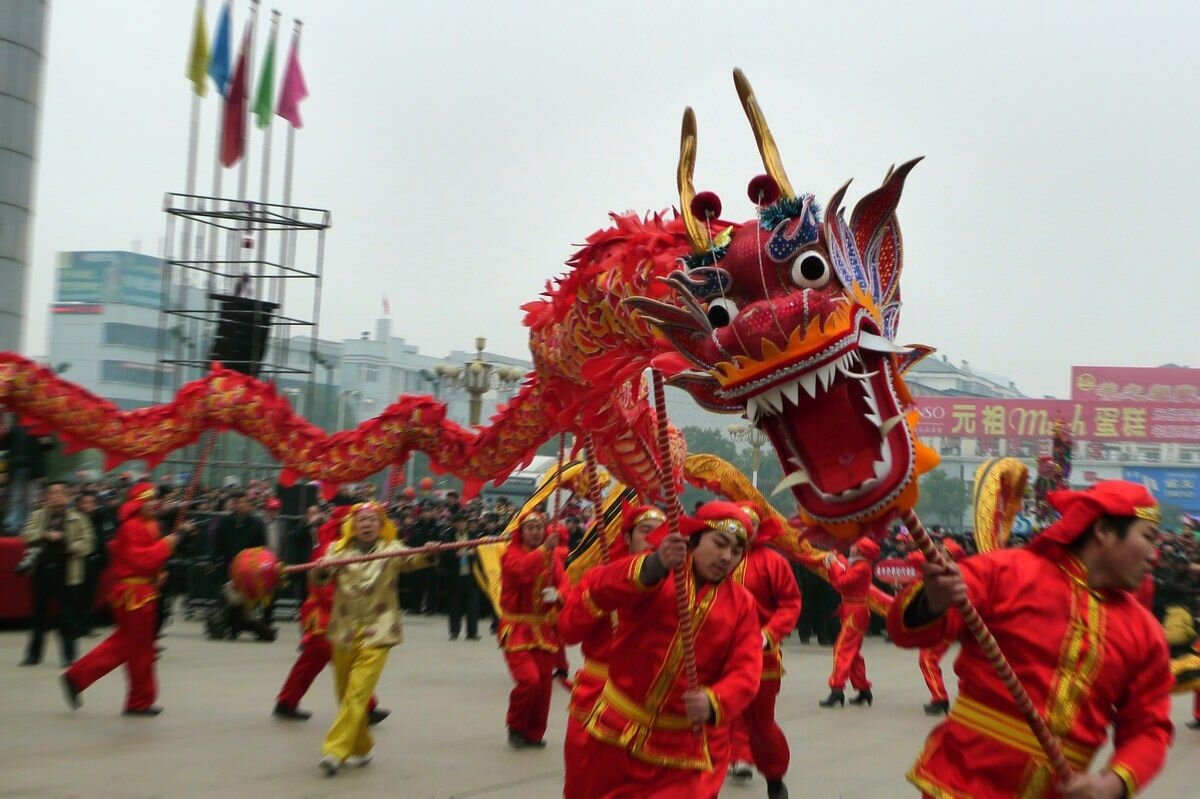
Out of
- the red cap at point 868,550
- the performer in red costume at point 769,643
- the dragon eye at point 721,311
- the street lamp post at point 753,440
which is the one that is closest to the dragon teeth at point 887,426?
the dragon eye at point 721,311

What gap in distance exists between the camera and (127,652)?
9.62 metres

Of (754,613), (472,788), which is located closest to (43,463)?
(472,788)

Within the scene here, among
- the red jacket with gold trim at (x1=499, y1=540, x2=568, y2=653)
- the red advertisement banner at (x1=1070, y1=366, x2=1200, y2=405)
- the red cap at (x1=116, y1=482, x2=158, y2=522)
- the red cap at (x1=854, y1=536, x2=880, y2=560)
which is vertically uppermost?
the red advertisement banner at (x1=1070, y1=366, x2=1200, y2=405)

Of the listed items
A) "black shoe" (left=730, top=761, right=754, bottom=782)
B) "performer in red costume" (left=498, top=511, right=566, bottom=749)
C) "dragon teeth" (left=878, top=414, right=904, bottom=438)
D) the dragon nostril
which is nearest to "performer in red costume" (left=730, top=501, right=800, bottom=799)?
"black shoe" (left=730, top=761, right=754, bottom=782)

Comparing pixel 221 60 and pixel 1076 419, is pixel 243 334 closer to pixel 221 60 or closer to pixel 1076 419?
pixel 221 60

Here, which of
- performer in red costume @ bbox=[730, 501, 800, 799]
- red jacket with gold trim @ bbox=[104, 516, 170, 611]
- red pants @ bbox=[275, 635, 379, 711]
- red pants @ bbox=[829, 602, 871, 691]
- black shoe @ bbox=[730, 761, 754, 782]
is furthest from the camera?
red pants @ bbox=[829, 602, 871, 691]

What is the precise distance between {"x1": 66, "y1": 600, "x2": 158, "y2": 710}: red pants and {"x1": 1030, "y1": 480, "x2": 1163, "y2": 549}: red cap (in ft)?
24.4

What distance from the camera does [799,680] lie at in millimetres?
13867

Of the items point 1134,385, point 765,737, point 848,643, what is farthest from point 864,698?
point 1134,385

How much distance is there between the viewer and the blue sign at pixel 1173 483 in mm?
40719

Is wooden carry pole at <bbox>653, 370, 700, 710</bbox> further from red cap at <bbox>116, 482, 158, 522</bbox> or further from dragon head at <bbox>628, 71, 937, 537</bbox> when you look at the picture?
red cap at <bbox>116, 482, 158, 522</bbox>

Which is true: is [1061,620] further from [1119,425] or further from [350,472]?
[1119,425]

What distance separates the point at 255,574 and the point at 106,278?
52.1 metres

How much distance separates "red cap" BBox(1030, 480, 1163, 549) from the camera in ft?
12.4
